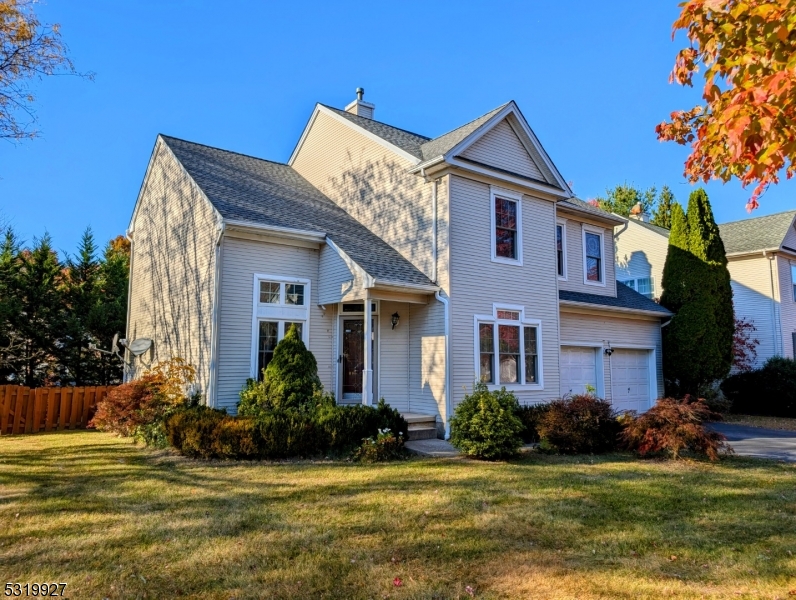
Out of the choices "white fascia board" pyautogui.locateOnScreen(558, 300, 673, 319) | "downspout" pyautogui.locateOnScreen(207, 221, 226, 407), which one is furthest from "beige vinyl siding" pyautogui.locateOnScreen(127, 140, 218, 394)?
"white fascia board" pyautogui.locateOnScreen(558, 300, 673, 319)

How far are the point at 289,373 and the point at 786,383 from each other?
17.7 meters

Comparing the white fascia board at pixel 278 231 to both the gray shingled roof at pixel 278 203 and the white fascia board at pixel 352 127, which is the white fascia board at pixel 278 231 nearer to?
the gray shingled roof at pixel 278 203

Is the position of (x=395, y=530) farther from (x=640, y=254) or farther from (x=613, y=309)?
(x=640, y=254)

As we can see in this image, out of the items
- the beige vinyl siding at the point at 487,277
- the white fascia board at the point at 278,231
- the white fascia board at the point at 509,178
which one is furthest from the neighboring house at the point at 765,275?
the white fascia board at the point at 278,231

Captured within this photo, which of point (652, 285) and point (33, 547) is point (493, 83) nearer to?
point (652, 285)

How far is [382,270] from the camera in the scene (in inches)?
461

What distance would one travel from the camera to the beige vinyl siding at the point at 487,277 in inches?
478

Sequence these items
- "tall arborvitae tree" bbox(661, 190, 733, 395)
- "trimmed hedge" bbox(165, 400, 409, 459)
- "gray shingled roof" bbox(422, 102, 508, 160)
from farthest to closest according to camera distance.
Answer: "tall arborvitae tree" bbox(661, 190, 733, 395), "gray shingled roof" bbox(422, 102, 508, 160), "trimmed hedge" bbox(165, 400, 409, 459)

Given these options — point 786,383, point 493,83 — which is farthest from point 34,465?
point 786,383

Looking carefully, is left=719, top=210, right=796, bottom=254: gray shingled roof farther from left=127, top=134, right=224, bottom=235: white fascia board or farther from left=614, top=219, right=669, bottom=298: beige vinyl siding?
left=127, top=134, right=224, bottom=235: white fascia board

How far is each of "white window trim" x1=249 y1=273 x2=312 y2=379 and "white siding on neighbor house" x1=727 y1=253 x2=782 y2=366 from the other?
757 inches

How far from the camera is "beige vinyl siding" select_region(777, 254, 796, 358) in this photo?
70.9ft

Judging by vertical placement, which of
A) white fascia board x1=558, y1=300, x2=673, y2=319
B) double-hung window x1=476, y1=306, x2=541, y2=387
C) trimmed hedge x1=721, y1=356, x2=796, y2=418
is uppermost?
white fascia board x1=558, y1=300, x2=673, y2=319

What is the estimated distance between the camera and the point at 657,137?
4.99m
